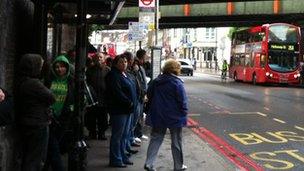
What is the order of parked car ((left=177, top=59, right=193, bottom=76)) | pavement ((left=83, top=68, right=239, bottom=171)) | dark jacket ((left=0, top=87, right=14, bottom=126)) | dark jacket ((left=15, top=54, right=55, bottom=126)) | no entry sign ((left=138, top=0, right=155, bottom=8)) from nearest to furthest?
dark jacket ((left=0, top=87, right=14, bottom=126)), dark jacket ((left=15, top=54, right=55, bottom=126)), pavement ((left=83, top=68, right=239, bottom=171)), no entry sign ((left=138, top=0, right=155, bottom=8)), parked car ((left=177, top=59, right=193, bottom=76))

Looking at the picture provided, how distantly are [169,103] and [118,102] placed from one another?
0.78 meters

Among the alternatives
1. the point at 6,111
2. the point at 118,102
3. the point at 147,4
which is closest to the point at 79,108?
the point at 118,102

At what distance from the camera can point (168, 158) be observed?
996cm

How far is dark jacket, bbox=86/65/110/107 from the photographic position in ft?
36.5

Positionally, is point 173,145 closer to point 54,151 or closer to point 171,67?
point 171,67

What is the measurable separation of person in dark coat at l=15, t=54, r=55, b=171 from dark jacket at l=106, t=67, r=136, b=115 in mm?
2059

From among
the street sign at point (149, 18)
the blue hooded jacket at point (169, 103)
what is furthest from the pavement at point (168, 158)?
the street sign at point (149, 18)

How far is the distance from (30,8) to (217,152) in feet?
13.6

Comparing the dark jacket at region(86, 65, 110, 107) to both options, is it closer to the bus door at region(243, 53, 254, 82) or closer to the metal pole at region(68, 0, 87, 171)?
the metal pole at region(68, 0, 87, 171)

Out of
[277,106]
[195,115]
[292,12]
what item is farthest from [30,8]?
[292,12]

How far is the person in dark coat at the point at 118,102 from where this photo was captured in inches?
339

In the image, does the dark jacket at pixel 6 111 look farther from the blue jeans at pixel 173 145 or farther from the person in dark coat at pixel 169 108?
the blue jeans at pixel 173 145

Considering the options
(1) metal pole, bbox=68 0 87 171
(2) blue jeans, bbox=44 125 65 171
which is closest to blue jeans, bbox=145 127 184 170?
(1) metal pole, bbox=68 0 87 171

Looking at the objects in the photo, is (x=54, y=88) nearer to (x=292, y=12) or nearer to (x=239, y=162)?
(x=239, y=162)
